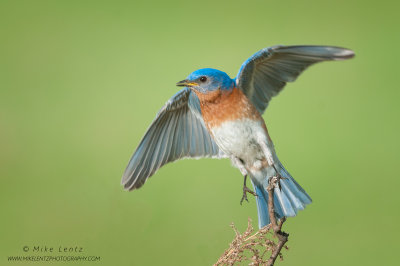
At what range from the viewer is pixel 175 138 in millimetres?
3217

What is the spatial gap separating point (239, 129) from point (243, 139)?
0.23 ft

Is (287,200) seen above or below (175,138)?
below

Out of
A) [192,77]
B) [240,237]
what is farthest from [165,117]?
[240,237]

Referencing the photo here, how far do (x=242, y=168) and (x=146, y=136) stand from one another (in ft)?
2.35

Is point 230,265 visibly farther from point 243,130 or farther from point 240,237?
point 243,130

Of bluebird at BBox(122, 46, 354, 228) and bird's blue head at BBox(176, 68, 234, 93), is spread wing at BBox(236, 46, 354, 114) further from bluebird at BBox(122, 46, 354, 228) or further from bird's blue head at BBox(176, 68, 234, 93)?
bird's blue head at BBox(176, 68, 234, 93)

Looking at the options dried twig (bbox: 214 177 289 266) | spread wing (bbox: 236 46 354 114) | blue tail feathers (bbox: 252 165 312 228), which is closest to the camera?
dried twig (bbox: 214 177 289 266)

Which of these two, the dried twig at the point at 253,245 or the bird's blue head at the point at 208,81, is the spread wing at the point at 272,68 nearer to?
the bird's blue head at the point at 208,81

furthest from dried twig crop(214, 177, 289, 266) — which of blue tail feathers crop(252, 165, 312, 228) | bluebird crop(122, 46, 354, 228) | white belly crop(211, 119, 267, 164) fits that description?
blue tail feathers crop(252, 165, 312, 228)

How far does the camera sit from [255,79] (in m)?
3.01

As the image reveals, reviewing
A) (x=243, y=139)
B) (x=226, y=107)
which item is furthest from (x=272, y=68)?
(x=243, y=139)

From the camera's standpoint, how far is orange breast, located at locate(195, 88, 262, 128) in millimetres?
2822

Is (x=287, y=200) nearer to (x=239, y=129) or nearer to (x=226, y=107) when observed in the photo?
(x=239, y=129)

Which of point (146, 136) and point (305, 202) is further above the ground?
point (146, 136)
